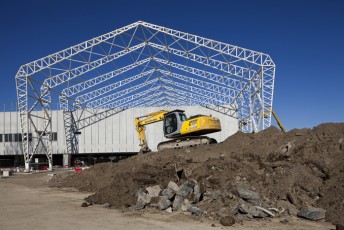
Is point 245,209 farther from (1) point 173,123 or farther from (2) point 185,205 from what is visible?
(1) point 173,123

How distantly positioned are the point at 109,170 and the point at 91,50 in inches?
489

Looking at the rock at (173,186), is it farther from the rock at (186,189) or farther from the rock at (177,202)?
the rock at (177,202)

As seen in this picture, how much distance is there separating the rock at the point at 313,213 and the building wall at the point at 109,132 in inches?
1309

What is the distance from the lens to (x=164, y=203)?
424 inches

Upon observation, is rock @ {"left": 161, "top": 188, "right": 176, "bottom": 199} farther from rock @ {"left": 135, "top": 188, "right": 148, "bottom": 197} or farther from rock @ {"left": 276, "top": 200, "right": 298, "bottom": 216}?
rock @ {"left": 276, "top": 200, "right": 298, "bottom": 216}

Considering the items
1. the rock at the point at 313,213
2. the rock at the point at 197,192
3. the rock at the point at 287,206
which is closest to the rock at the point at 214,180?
the rock at the point at 197,192

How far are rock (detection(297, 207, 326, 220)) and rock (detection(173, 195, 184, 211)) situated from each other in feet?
12.0

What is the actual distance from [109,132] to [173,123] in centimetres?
2350

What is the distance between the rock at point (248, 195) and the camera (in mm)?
10102

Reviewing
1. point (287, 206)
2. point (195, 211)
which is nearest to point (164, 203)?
point (195, 211)

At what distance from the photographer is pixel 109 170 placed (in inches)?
766

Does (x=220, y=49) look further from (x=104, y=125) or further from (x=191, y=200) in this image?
(x=104, y=125)

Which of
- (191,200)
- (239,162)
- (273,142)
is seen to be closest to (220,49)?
(273,142)

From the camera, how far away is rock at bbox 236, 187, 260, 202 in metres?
10.1
